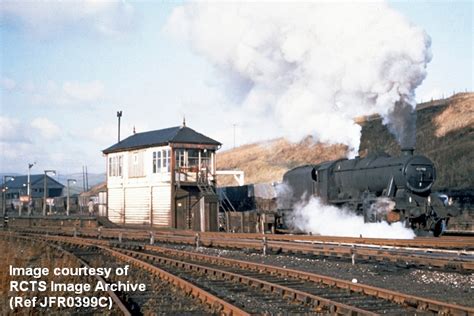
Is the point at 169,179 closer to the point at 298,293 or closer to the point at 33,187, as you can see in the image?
the point at 298,293

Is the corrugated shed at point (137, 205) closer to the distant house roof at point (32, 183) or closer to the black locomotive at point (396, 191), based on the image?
the black locomotive at point (396, 191)

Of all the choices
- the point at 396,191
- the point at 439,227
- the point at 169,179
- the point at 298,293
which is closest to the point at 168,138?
the point at 169,179

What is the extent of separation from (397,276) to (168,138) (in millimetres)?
27943

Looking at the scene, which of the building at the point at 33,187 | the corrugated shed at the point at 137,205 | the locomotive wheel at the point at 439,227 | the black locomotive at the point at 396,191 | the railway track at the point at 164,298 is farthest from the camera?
the building at the point at 33,187

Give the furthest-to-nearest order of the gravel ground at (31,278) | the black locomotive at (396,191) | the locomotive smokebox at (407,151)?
1. the locomotive smokebox at (407,151)
2. the black locomotive at (396,191)
3. the gravel ground at (31,278)

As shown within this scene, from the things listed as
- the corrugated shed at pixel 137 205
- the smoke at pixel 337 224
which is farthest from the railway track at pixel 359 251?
the corrugated shed at pixel 137 205

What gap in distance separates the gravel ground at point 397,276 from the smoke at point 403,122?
10643 millimetres

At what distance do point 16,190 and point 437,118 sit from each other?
70.5 meters

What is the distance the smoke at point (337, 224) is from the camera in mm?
26078

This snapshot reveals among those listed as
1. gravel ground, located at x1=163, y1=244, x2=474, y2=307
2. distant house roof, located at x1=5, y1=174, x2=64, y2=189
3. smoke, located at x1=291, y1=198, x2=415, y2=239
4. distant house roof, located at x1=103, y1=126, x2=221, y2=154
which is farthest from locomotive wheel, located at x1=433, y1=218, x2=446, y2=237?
distant house roof, located at x1=5, y1=174, x2=64, y2=189

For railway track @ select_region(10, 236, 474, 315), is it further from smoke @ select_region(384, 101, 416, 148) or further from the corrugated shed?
the corrugated shed

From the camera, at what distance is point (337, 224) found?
29734 millimetres

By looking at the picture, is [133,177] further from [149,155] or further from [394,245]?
[394,245]

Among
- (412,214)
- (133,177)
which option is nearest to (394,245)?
(412,214)
